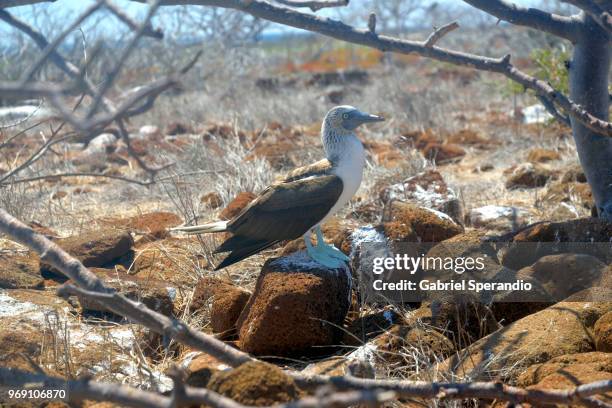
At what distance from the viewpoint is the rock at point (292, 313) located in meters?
2.83

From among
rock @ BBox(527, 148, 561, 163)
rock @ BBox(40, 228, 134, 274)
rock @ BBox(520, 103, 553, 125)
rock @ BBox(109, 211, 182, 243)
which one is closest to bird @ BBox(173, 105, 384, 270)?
rock @ BBox(40, 228, 134, 274)

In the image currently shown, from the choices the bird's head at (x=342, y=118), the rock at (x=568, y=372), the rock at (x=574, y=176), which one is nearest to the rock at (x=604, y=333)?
the rock at (x=568, y=372)

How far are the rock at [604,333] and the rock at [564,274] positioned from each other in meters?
0.48

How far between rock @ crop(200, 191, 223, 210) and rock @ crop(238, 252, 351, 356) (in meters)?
2.37

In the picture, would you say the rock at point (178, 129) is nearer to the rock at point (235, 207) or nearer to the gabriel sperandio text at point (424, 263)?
the rock at point (235, 207)

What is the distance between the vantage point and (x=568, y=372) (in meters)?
2.20

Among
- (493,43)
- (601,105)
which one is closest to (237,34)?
(493,43)

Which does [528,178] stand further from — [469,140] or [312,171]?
[312,171]

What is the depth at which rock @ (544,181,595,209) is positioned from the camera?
15.4 ft

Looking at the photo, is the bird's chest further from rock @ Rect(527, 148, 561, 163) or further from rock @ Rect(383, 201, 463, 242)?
rock @ Rect(527, 148, 561, 163)

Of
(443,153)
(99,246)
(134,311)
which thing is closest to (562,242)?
(134,311)

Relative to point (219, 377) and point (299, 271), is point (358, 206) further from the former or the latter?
point (219, 377)

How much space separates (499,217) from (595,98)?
36.5 inches

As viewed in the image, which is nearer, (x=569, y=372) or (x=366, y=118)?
(x=569, y=372)
